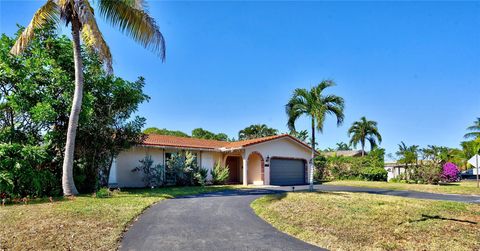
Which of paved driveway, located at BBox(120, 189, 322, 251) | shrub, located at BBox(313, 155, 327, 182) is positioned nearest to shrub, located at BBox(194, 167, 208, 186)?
paved driveway, located at BBox(120, 189, 322, 251)

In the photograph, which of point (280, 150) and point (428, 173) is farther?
point (428, 173)

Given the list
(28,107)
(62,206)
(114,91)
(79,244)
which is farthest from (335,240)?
(28,107)

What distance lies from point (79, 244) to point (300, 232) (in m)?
4.86

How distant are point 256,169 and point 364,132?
29.9m

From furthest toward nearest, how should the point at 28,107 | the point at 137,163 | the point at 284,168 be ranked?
the point at 284,168 → the point at 137,163 → the point at 28,107

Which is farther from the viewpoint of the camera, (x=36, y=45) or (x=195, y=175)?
(x=195, y=175)

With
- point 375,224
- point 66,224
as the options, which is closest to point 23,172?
point 66,224

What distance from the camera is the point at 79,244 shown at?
20.6 feet

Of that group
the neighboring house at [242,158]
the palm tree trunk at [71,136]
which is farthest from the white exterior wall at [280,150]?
the palm tree trunk at [71,136]

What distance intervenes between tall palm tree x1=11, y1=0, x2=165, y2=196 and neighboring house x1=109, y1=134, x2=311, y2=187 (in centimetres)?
573

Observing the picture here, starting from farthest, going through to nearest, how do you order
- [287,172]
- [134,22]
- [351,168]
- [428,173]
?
[351,168]
[287,172]
[428,173]
[134,22]

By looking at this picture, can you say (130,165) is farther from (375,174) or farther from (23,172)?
(375,174)

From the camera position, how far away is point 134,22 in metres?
13.5

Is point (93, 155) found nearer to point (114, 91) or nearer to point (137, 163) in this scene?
point (114, 91)
